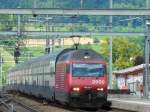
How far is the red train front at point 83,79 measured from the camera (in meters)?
28.8

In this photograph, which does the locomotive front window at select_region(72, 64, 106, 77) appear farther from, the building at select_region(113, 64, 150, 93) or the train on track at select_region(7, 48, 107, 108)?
the building at select_region(113, 64, 150, 93)

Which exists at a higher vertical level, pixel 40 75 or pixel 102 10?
pixel 102 10

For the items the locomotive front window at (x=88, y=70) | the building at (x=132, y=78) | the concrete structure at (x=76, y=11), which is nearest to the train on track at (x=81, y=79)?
the locomotive front window at (x=88, y=70)

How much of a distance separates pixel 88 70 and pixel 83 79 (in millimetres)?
554

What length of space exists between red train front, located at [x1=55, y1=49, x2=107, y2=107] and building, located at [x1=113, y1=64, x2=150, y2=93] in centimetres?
3181

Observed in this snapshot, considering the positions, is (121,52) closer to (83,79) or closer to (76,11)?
(76,11)

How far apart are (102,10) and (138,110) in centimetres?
904

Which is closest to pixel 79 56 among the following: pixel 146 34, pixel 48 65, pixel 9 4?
pixel 48 65

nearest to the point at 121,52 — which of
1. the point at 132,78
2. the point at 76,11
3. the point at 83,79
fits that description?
the point at 132,78

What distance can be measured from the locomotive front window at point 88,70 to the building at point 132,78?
104 ft

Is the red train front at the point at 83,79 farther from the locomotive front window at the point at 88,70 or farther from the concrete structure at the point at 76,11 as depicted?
the concrete structure at the point at 76,11

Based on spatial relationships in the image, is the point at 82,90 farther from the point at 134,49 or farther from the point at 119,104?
the point at 134,49

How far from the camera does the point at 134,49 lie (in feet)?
317

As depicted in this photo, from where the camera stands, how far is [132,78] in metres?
67.9
